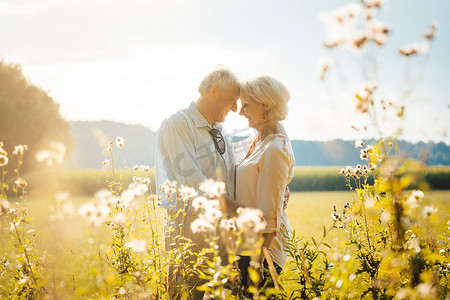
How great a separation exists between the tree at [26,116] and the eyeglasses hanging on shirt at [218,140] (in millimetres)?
26463

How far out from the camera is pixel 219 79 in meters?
3.32

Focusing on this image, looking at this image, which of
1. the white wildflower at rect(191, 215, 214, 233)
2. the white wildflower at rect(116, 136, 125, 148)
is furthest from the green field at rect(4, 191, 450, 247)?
the white wildflower at rect(116, 136, 125, 148)

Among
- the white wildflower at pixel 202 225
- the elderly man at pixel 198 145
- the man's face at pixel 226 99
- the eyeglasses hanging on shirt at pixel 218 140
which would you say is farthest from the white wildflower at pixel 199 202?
the man's face at pixel 226 99

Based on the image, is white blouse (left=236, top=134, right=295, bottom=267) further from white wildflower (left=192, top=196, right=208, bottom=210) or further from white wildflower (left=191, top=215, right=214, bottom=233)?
white wildflower (left=191, top=215, right=214, bottom=233)

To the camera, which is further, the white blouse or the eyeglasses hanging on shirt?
the eyeglasses hanging on shirt

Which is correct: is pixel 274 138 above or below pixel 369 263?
above

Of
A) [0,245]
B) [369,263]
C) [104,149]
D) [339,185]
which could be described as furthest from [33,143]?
[369,263]

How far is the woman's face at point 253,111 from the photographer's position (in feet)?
9.75

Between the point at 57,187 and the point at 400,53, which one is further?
the point at 57,187

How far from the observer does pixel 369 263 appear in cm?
247

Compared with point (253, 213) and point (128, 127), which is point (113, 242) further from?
point (128, 127)

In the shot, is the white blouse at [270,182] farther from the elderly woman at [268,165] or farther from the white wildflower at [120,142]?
the white wildflower at [120,142]

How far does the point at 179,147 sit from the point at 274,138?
2.72ft

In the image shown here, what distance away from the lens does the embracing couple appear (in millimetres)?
2645
